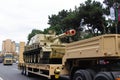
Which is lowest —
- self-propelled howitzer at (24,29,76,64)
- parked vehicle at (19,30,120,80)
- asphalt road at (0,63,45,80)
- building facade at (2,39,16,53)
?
asphalt road at (0,63,45,80)

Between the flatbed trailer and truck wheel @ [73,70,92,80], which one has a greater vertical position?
the flatbed trailer

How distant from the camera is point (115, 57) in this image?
8422 millimetres

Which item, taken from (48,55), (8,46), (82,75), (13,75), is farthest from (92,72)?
(8,46)

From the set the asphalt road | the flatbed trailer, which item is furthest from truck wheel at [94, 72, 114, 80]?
the asphalt road

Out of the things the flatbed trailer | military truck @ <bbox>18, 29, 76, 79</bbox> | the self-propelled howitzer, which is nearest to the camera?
the flatbed trailer

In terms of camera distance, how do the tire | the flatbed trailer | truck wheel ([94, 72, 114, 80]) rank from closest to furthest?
truck wheel ([94, 72, 114, 80])
the flatbed trailer
the tire

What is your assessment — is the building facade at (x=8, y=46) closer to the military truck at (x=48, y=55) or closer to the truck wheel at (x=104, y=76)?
the military truck at (x=48, y=55)

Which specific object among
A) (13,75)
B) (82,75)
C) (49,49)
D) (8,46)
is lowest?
(13,75)

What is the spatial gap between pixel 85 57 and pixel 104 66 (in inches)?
29.4

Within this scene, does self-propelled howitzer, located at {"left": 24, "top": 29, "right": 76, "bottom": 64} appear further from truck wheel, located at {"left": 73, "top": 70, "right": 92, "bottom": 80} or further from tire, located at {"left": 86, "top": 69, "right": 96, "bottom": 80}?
tire, located at {"left": 86, "top": 69, "right": 96, "bottom": 80}

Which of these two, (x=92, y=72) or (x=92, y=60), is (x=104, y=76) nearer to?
(x=92, y=72)

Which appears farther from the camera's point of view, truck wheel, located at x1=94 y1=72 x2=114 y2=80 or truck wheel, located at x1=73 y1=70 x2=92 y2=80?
truck wheel, located at x1=73 y1=70 x2=92 y2=80

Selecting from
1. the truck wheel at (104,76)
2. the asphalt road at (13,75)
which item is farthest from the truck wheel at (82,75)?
the asphalt road at (13,75)

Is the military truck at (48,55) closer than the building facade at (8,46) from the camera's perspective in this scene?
Yes
